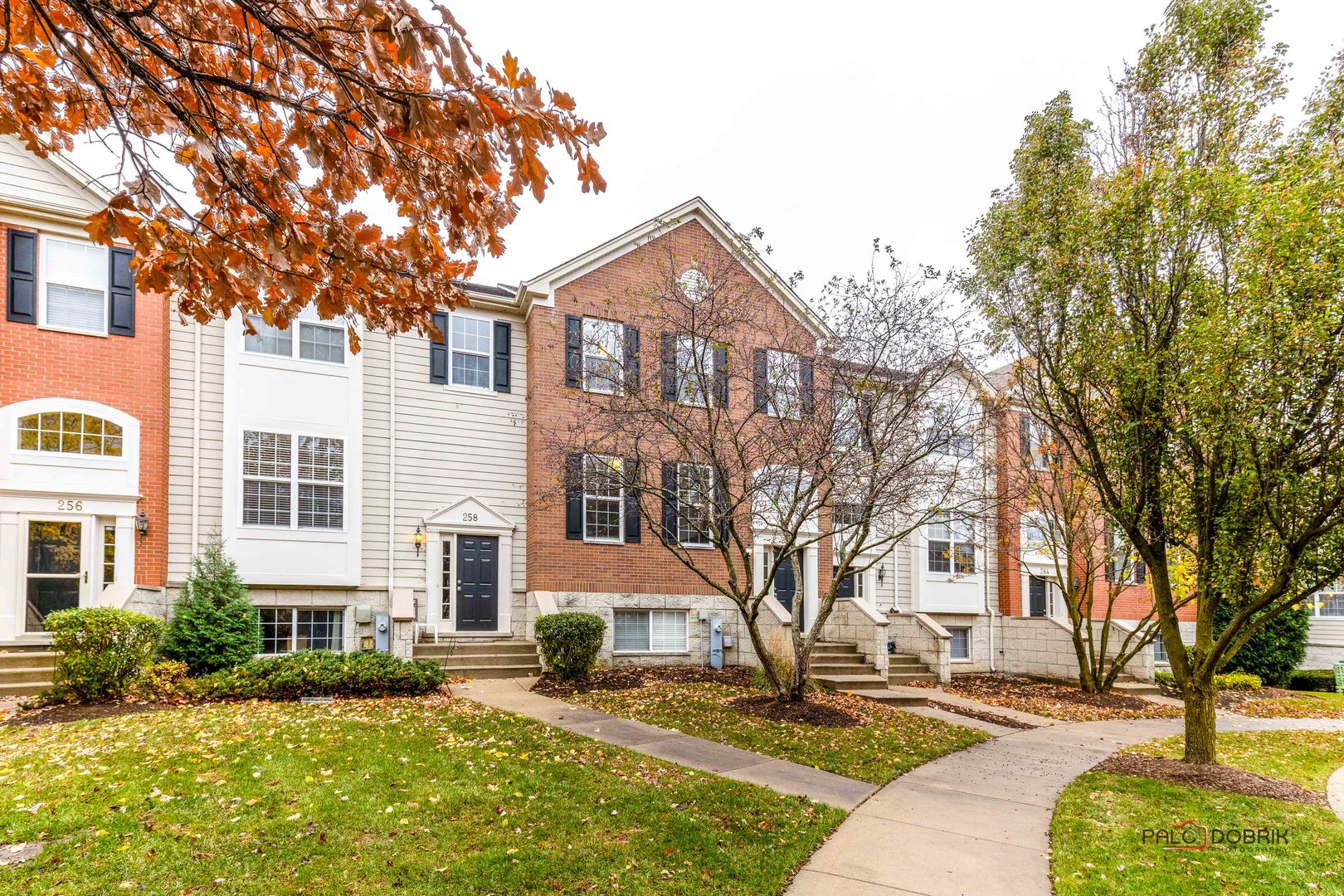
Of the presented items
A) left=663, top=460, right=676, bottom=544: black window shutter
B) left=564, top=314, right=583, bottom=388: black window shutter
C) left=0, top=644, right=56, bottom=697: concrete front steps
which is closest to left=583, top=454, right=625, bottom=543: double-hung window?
left=663, top=460, right=676, bottom=544: black window shutter

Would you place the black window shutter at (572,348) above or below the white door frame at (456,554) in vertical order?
above

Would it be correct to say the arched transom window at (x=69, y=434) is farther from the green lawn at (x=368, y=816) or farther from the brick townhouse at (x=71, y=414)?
the green lawn at (x=368, y=816)

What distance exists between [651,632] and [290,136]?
12.6 metres

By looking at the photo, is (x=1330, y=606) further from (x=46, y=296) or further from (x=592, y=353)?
(x=46, y=296)

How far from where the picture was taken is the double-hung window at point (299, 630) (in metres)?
12.9

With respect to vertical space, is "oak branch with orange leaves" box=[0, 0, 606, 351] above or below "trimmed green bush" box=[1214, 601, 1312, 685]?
above

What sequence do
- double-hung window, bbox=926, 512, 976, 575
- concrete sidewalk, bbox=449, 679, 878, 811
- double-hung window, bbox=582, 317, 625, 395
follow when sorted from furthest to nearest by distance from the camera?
double-hung window, bbox=926, 512, 976, 575 → double-hung window, bbox=582, 317, 625, 395 → concrete sidewalk, bbox=449, 679, 878, 811

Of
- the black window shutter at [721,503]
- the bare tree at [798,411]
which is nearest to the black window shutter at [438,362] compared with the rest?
the bare tree at [798,411]

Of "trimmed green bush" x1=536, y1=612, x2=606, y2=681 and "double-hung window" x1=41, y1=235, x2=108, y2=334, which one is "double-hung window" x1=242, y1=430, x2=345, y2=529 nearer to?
"double-hung window" x1=41, y1=235, x2=108, y2=334

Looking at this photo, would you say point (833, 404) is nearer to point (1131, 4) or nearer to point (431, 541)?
point (1131, 4)

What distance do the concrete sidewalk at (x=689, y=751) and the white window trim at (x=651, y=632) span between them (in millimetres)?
3624

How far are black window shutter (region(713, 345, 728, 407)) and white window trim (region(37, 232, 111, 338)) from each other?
9.65 meters

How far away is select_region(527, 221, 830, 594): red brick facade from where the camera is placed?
14453 millimetres

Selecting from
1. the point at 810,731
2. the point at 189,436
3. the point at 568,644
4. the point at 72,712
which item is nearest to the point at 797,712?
the point at 810,731
